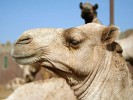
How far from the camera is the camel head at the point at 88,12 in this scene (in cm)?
675

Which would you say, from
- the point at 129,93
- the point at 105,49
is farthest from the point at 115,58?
the point at 129,93

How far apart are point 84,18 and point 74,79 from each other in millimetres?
4035

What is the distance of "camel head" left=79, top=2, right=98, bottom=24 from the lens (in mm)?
6746

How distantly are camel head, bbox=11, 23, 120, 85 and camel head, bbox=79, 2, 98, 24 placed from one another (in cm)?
387

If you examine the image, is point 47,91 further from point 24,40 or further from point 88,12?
point 88,12

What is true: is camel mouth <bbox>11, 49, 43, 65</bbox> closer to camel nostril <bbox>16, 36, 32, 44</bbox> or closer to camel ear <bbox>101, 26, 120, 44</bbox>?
camel nostril <bbox>16, 36, 32, 44</bbox>

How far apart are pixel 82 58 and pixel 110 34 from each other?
1.05 ft

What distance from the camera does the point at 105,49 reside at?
9.52ft

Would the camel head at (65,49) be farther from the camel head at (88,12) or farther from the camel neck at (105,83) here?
the camel head at (88,12)

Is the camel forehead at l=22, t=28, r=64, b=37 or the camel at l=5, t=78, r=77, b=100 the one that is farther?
the camel at l=5, t=78, r=77, b=100

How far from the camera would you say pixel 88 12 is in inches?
266

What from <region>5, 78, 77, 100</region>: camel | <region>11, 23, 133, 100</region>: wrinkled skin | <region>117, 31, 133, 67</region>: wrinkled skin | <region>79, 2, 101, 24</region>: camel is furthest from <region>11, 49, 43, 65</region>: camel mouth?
<region>117, 31, 133, 67</region>: wrinkled skin

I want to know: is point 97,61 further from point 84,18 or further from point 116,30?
point 84,18

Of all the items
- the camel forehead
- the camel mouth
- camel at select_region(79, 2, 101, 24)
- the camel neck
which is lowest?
camel at select_region(79, 2, 101, 24)
